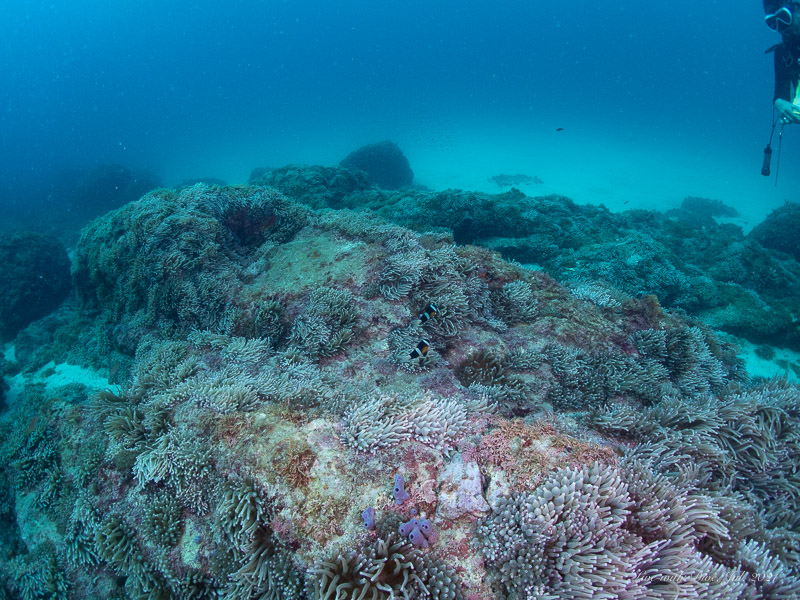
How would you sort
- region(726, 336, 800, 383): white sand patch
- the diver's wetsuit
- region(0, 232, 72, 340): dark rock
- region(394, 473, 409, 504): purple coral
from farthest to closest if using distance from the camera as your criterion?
region(0, 232, 72, 340): dark rock < region(726, 336, 800, 383): white sand patch < the diver's wetsuit < region(394, 473, 409, 504): purple coral

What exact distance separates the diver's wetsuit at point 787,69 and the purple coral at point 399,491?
12.1 meters

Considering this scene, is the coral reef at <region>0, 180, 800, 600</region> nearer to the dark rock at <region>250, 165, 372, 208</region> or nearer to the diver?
the diver

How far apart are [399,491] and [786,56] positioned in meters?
12.7

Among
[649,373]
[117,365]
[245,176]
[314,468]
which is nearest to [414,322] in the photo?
[314,468]

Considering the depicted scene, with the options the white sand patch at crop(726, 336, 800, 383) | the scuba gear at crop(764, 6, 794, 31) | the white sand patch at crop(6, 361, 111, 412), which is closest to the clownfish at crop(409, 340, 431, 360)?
the white sand patch at crop(6, 361, 111, 412)

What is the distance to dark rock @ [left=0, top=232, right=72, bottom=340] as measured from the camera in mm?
12523

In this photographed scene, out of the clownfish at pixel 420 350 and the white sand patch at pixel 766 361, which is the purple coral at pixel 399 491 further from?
the white sand patch at pixel 766 361

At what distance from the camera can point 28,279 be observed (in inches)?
516

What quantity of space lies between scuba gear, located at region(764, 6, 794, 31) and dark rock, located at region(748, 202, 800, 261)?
1165 centimetres

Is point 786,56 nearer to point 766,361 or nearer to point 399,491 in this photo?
point 766,361

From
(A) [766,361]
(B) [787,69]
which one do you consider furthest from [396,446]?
(B) [787,69]

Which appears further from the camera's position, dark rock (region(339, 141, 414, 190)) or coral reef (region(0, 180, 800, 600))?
dark rock (region(339, 141, 414, 190))

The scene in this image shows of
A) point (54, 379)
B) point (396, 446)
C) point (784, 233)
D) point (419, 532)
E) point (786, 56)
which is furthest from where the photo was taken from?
point (784, 233)

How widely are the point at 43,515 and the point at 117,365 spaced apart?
4.36 meters
